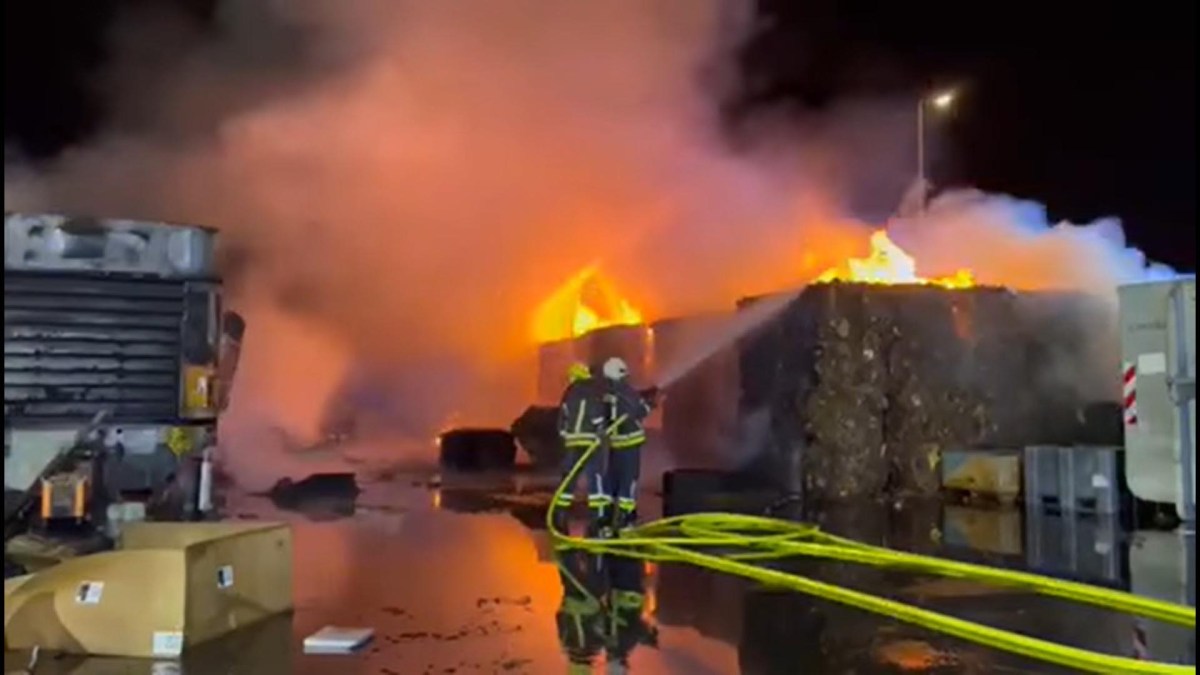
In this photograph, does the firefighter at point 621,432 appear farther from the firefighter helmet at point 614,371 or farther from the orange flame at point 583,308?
the orange flame at point 583,308

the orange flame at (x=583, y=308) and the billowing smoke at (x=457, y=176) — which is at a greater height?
the billowing smoke at (x=457, y=176)

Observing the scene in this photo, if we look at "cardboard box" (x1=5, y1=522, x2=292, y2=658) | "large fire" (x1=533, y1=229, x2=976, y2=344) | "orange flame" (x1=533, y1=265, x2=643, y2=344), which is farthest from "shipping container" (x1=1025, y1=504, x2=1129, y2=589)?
"orange flame" (x1=533, y1=265, x2=643, y2=344)

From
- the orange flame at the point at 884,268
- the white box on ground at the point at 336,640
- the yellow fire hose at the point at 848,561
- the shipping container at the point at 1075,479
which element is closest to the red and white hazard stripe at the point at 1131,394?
the shipping container at the point at 1075,479

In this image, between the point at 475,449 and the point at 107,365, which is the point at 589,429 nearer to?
the point at 107,365

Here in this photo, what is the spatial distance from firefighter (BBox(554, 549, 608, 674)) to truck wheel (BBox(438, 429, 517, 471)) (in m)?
9.47

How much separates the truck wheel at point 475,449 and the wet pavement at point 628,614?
757 cm

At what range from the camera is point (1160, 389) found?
934 centimetres

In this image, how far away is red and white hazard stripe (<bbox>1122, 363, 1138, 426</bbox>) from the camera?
956 cm

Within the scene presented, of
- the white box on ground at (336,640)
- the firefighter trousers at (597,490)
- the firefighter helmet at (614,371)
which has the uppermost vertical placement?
the firefighter helmet at (614,371)

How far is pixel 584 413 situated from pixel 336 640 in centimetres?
432

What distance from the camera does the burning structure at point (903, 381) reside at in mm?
12320

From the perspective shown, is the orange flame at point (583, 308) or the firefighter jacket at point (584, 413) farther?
the orange flame at point (583, 308)

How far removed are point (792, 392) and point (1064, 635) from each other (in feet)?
24.1

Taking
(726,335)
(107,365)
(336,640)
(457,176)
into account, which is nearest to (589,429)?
(107,365)
